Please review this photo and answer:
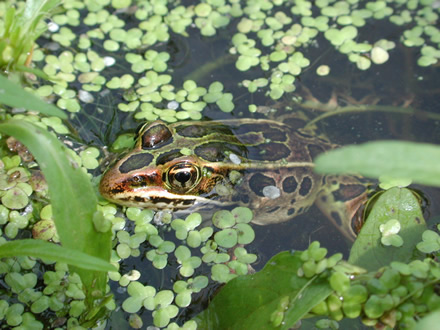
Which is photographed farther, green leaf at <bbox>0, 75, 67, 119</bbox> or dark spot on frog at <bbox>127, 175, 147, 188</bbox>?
dark spot on frog at <bbox>127, 175, 147, 188</bbox>

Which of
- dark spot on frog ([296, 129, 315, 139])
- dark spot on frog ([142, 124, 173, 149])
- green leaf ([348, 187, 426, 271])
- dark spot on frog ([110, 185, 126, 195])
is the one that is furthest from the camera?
dark spot on frog ([296, 129, 315, 139])

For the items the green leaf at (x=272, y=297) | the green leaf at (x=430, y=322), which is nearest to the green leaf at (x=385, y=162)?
the green leaf at (x=430, y=322)

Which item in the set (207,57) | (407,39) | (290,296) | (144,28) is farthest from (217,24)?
(290,296)

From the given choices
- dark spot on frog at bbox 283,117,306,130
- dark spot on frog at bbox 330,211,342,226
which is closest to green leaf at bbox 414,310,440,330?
dark spot on frog at bbox 330,211,342,226

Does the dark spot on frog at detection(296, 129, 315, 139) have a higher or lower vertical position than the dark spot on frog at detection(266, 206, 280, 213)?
higher

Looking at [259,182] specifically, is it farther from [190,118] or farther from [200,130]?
A: [190,118]

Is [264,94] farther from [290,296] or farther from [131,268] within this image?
[290,296]

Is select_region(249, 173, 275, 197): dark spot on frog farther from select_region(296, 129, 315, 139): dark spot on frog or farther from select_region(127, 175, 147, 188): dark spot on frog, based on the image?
select_region(127, 175, 147, 188): dark spot on frog

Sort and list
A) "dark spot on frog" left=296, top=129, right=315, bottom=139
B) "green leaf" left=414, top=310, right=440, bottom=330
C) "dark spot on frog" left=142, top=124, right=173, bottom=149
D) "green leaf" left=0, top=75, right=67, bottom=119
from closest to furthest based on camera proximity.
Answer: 1. "green leaf" left=414, top=310, right=440, bottom=330
2. "green leaf" left=0, top=75, right=67, bottom=119
3. "dark spot on frog" left=142, top=124, right=173, bottom=149
4. "dark spot on frog" left=296, top=129, right=315, bottom=139
